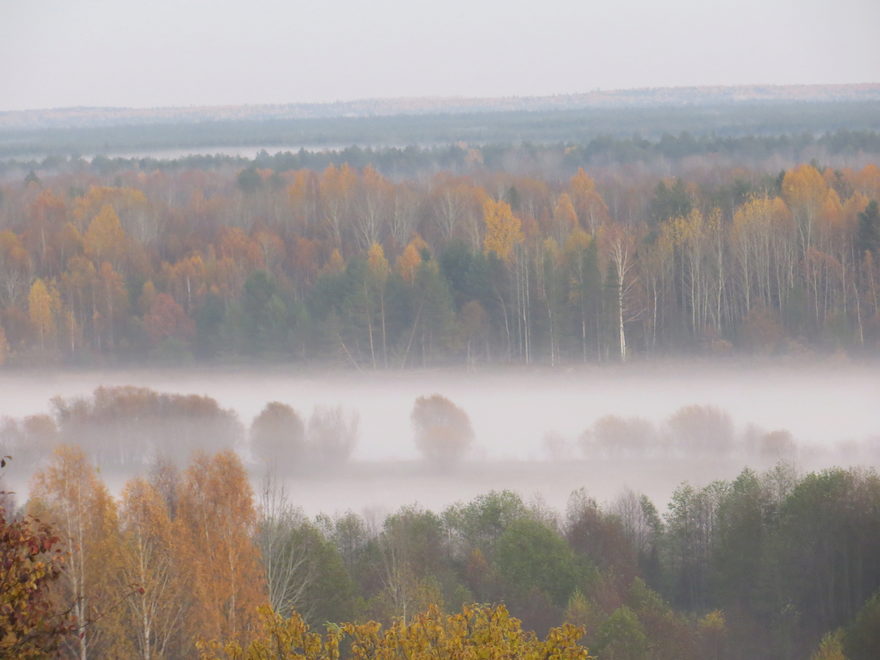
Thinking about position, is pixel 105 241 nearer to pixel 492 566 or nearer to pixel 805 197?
pixel 805 197

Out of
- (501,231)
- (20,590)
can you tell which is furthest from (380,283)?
(20,590)

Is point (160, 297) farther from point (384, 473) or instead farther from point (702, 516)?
point (702, 516)

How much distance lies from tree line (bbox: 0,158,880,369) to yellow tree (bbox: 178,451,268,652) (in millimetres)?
28894

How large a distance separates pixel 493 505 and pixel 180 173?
62.9m

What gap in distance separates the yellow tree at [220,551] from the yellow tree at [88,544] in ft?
3.66

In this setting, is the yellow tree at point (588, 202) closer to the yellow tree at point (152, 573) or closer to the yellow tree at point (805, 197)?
the yellow tree at point (805, 197)

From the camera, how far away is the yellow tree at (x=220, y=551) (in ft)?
58.5

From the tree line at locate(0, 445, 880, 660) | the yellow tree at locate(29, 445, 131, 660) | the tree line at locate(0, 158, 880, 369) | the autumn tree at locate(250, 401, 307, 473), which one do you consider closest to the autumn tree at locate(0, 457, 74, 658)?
the yellow tree at locate(29, 445, 131, 660)

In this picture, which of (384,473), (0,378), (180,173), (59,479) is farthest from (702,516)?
(180,173)

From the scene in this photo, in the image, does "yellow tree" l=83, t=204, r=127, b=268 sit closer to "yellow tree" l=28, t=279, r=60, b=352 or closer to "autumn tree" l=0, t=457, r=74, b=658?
"yellow tree" l=28, t=279, r=60, b=352

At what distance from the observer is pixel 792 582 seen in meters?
21.5

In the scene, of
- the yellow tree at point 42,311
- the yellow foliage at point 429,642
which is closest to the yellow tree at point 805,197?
the yellow tree at point 42,311

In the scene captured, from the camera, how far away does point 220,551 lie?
19.0 meters

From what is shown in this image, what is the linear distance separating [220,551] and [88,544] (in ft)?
6.20
